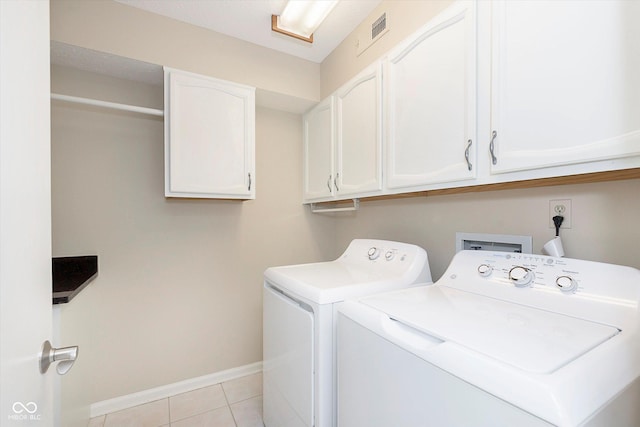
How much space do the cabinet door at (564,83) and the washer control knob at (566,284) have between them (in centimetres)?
36

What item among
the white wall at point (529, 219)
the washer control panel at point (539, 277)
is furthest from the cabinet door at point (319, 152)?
the washer control panel at point (539, 277)

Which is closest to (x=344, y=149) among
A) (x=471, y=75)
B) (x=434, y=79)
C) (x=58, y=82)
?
(x=434, y=79)

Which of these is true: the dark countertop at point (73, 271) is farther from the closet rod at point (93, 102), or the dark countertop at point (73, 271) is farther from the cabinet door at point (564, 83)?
the cabinet door at point (564, 83)

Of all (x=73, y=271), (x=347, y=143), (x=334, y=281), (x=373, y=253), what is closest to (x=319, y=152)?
(x=347, y=143)

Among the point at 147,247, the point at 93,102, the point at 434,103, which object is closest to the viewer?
the point at 434,103

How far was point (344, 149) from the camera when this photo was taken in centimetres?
193

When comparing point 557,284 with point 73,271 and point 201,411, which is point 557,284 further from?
point 73,271

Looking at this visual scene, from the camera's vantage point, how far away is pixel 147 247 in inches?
78.3

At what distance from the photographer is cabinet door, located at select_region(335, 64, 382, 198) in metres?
1.62

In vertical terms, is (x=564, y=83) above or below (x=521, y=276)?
above

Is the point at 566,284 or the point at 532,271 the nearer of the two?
the point at 566,284

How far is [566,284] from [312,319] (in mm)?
906

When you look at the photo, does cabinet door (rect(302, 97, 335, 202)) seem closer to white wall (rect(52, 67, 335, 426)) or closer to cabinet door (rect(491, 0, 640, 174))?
white wall (rect(52, 67, 335, 426))

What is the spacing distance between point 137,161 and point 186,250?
0.74 meters
